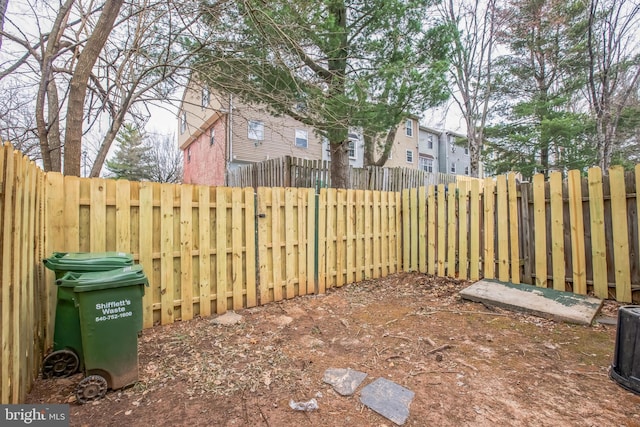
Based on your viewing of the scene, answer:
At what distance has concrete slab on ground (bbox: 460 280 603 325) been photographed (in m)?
3.32

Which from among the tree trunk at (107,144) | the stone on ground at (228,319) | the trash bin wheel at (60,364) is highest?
the tree trunk at (107,144)

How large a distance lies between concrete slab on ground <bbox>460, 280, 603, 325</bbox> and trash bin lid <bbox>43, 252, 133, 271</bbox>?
168 inches

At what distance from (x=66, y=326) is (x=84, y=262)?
0.55 m

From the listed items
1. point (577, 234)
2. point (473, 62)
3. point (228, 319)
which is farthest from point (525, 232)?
point (473, 62)

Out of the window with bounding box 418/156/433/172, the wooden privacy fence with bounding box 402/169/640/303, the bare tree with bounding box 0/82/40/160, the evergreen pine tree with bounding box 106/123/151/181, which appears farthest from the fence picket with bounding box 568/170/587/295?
the window with bounding box 418/156/433/172

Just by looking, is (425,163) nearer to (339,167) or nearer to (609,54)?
(609,54)

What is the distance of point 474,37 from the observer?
11.5m

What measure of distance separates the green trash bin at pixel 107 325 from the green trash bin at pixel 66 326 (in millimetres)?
132

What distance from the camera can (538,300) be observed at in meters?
3.70

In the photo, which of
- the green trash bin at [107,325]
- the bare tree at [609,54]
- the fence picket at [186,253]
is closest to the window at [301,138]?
the bare tree at [609,54]

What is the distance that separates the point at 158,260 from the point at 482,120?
13281 millimetres

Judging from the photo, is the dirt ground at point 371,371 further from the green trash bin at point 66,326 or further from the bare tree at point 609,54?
the bare tree at point 609,54

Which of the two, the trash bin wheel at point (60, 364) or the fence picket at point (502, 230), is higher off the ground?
the fence picket at point (502, 230)

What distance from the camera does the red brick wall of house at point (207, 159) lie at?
13820 millimetres
